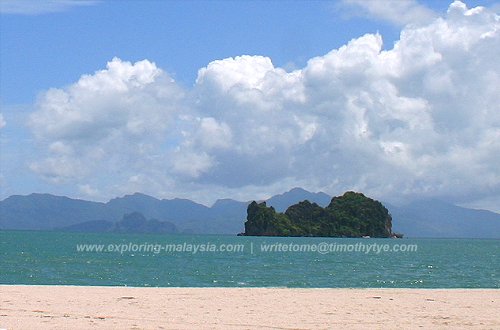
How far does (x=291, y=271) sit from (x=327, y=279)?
10174 millimetres

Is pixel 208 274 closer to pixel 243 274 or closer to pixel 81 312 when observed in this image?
pixel 243 274

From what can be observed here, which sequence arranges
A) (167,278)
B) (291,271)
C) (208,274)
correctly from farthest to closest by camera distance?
(291,271) < (208,274) < (167,278)

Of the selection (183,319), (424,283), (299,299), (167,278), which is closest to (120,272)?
(167,278)

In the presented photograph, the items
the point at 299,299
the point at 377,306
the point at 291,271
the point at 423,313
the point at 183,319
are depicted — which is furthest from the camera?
the point at 291,271

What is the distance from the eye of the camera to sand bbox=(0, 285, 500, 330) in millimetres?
20781

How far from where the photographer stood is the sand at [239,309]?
20.8 meters

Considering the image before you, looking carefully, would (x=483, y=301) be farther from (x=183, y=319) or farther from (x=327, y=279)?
(x=327, y=279)

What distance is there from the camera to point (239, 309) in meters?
24.5

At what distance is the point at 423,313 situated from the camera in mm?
24234

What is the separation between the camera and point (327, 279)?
5512 cm

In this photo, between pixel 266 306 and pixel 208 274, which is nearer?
pixel 266 306

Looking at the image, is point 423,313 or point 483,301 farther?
point 483,301

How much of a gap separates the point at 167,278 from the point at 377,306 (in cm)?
3192

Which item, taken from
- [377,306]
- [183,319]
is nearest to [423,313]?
[377,306]
